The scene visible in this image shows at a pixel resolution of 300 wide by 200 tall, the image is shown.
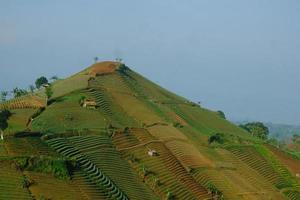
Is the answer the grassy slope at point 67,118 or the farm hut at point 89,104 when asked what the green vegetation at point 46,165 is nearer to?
the grassy slope at point 67,118

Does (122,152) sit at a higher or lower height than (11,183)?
higher

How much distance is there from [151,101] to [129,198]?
27075mm

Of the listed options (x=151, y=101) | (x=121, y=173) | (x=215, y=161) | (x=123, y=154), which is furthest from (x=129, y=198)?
(x=151, y=101)

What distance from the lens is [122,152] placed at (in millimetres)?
42125

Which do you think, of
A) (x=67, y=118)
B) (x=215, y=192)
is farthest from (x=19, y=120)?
(x=215, y=192)

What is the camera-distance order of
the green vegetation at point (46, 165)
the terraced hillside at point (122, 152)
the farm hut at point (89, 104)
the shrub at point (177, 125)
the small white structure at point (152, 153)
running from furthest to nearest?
1. the shrub at point (177, 125)
2. the farm hut at point (89, 104)
3. the small white structure at point (152, 153)
4. the terraced hillside at point (122, 152)
5. the green vegetation at point (46, 165)

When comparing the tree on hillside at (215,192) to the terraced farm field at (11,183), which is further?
the tree on hillside at (215,192)

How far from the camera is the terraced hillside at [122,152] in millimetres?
34188

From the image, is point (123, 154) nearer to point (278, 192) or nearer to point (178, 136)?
point (178, 136)

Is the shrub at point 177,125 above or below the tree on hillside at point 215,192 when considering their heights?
above

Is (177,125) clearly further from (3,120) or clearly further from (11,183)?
(11,183)

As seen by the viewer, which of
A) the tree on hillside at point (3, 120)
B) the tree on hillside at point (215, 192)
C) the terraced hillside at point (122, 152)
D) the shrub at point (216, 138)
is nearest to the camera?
the terraced hillside at point (122, 152)

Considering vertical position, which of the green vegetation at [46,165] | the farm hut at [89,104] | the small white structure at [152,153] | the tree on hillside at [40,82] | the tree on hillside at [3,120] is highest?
the tree on hillside at [40,82]

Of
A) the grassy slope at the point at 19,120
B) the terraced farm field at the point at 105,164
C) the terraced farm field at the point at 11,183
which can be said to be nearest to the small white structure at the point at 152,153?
the terraced farm field at the point at 105,164
